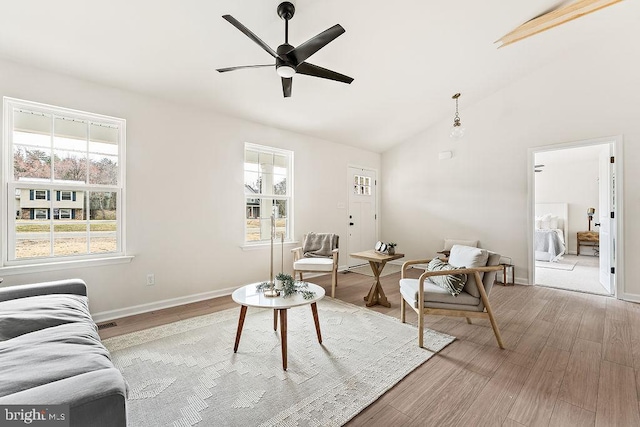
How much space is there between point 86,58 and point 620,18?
6015mm

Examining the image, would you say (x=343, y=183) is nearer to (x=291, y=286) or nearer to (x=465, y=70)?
(x=465, y=70)

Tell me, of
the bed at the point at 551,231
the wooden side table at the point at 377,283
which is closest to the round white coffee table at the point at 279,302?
the wooden side table at the point at 377,283

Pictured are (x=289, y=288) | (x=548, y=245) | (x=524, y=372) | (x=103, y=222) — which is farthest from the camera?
(x=548, y=245)

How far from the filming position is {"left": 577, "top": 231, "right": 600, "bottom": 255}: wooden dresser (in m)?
6.53

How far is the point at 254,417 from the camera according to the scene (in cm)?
157

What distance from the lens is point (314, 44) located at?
2.02m

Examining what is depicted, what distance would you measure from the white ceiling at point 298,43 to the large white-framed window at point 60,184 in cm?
51

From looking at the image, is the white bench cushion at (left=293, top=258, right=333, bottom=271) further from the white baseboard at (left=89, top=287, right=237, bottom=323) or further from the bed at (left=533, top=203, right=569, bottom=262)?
the bed at (left=533, top=203, right=569, bottom=262)

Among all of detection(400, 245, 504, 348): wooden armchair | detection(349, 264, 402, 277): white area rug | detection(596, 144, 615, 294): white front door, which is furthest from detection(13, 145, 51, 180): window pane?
detection(596, 144, 615, 294): white front door

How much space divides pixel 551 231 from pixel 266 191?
6.23m

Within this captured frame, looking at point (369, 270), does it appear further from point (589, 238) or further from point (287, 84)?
point (589, 238)

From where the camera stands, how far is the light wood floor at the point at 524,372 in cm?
160

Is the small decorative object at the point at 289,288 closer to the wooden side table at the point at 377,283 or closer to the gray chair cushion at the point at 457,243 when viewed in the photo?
the wooden side table at the point at 377,283

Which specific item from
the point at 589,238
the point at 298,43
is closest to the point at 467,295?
the point at 298,43
